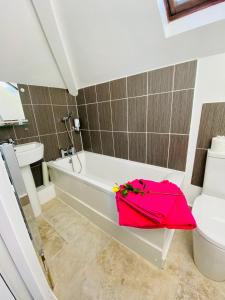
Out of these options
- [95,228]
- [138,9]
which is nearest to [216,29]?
[138,9]

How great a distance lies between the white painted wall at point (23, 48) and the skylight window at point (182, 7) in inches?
53.5

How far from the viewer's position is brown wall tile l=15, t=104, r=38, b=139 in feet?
6.17

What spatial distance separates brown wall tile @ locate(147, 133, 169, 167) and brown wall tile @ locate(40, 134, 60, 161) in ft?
4.94

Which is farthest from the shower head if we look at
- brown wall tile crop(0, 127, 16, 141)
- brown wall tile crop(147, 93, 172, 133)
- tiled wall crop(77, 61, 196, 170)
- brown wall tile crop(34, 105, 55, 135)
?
brown wall tile crop(147, 93, 172, 133)

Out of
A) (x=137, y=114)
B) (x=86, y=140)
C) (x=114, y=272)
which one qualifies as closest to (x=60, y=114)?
(x=86, y=140)

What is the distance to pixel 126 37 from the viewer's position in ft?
4.57

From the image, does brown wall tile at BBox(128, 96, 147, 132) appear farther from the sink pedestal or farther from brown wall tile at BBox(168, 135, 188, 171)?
the sink pedestal

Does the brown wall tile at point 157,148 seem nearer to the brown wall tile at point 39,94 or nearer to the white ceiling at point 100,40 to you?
the white ceiling at point 100,40

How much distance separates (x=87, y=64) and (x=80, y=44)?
0.78 ft

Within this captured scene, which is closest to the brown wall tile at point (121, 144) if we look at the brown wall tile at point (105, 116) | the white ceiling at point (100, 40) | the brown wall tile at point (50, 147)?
the brown wall tile at point (105, 116)

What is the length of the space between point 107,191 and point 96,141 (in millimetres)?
1264

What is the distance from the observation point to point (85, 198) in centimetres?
168

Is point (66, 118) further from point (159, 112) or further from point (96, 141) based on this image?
point (159, 112)

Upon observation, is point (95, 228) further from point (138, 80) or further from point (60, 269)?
point (138, 80)
